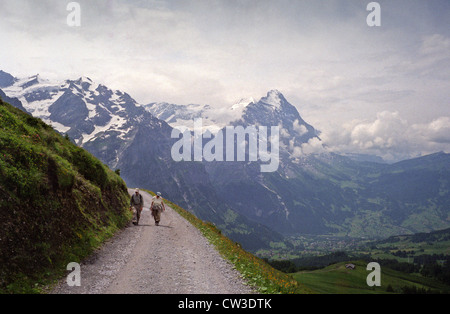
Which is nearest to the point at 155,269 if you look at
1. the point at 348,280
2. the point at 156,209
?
the point at 156,209

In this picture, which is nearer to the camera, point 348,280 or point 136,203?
point 136,203

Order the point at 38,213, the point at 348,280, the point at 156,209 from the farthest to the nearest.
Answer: the point at 348,280 → the point at 156,209 → the point at 38,213


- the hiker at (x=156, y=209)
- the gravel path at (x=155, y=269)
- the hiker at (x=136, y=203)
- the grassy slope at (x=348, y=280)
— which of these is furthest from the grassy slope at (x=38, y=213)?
the grassy slope at (x=348, y=280)

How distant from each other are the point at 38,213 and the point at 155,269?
21.9ft

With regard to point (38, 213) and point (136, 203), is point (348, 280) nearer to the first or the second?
point (136, 203)

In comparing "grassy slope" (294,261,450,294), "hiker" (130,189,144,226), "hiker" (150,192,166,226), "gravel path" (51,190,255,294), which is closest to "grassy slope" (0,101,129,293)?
"gravel path" (51,190,255,294)

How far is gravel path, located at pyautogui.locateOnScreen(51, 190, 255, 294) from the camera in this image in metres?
12.1

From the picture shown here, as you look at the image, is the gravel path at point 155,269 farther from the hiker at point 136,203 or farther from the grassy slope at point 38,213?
the hiker at point 136,203

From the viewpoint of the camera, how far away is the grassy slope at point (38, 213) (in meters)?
11.3

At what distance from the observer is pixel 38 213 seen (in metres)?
13.8

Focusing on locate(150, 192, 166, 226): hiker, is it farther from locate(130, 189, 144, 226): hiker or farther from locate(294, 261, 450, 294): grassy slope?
locate(294, 261, 450, 294): grassy slope

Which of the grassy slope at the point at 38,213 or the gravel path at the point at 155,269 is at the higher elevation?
the grassy slope at the point at 38,213

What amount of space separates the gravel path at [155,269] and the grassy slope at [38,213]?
3.63ft

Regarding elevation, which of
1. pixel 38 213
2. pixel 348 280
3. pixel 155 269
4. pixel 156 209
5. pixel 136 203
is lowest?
pixel 348 280
